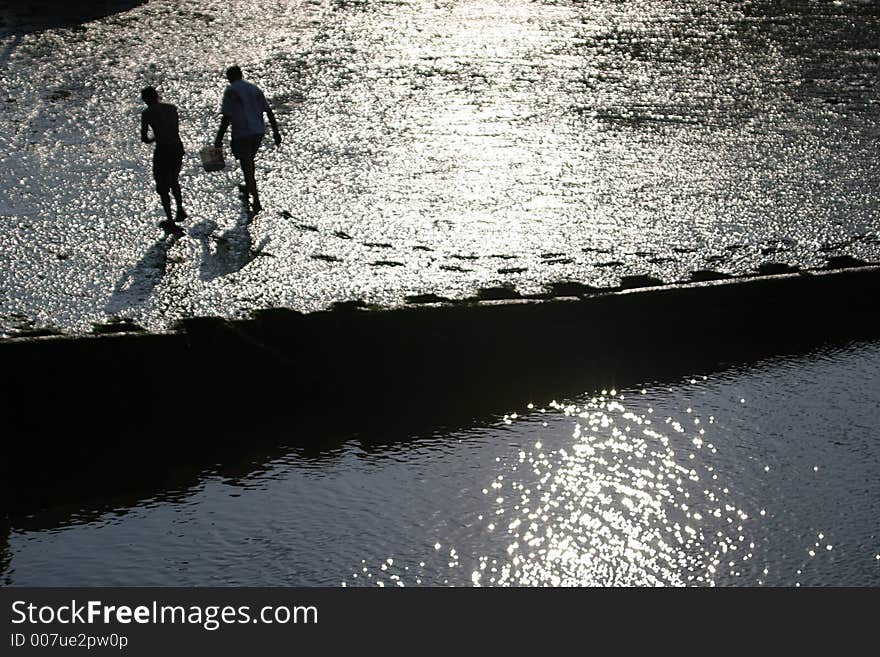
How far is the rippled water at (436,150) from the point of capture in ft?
28.8

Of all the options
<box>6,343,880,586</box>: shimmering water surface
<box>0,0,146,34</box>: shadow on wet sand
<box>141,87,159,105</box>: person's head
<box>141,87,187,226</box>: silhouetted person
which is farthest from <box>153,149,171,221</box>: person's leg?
<box>0,0,146,34</box>: shadow on wet sand

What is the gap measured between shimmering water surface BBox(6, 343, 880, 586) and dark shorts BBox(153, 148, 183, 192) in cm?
331

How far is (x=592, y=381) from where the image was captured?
25.7 feet

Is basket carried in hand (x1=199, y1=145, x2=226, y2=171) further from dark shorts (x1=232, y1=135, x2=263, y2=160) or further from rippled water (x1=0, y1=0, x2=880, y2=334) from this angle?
rippled water (x1=0, y1=0, x2=880, y2=334)

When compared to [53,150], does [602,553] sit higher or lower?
lower

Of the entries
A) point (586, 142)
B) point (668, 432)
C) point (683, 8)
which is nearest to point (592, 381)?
point (668, 432)

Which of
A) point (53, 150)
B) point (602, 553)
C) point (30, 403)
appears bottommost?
point (602, 553)

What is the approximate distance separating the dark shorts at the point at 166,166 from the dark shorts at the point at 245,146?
493 mm

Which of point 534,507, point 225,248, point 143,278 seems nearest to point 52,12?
point 225,248

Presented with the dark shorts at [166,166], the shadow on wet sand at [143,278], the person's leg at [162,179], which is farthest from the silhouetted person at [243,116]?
the shadow on wet sand at [143,278]

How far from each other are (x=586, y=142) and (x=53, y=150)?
5.22 m

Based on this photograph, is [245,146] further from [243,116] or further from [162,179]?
[162,179]

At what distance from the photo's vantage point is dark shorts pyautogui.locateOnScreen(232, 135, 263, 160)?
9.89 m

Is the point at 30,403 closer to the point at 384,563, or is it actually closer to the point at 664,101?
the point at 384,563
